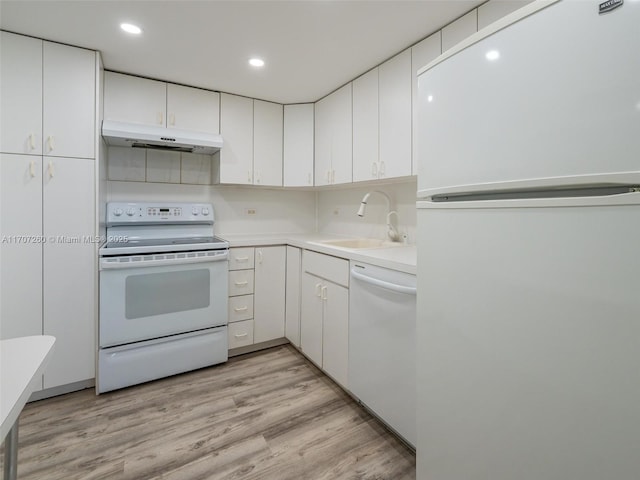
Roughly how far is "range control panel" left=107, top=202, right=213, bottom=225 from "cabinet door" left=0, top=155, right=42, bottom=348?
1.78 feet

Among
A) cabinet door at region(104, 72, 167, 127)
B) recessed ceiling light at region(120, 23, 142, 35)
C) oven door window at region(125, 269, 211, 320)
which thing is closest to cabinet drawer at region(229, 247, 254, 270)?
oven door window at region(125, 269, 211, 320)

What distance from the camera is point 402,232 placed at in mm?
2316

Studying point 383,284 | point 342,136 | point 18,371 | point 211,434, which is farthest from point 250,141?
point 18,371

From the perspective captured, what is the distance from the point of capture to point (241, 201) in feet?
9.89

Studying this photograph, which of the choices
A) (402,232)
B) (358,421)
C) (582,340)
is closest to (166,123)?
(402,232)

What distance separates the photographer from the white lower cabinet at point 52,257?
180 centimetres

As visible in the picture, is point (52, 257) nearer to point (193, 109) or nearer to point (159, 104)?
point (159, 104)

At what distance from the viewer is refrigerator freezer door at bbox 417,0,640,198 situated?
0.61 m

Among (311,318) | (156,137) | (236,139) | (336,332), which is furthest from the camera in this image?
(236,139)

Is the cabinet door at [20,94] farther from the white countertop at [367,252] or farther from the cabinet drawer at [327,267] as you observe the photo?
the cabinet drawer at [327,267]

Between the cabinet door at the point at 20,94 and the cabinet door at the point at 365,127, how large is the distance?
2.01 metres

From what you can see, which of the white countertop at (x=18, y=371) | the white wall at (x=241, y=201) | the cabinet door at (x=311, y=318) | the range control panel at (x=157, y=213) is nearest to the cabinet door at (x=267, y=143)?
the white wall at (x=241, y=201)

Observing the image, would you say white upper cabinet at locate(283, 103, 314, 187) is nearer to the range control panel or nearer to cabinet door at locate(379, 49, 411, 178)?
the range control panel

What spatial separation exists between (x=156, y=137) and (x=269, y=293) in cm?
147
